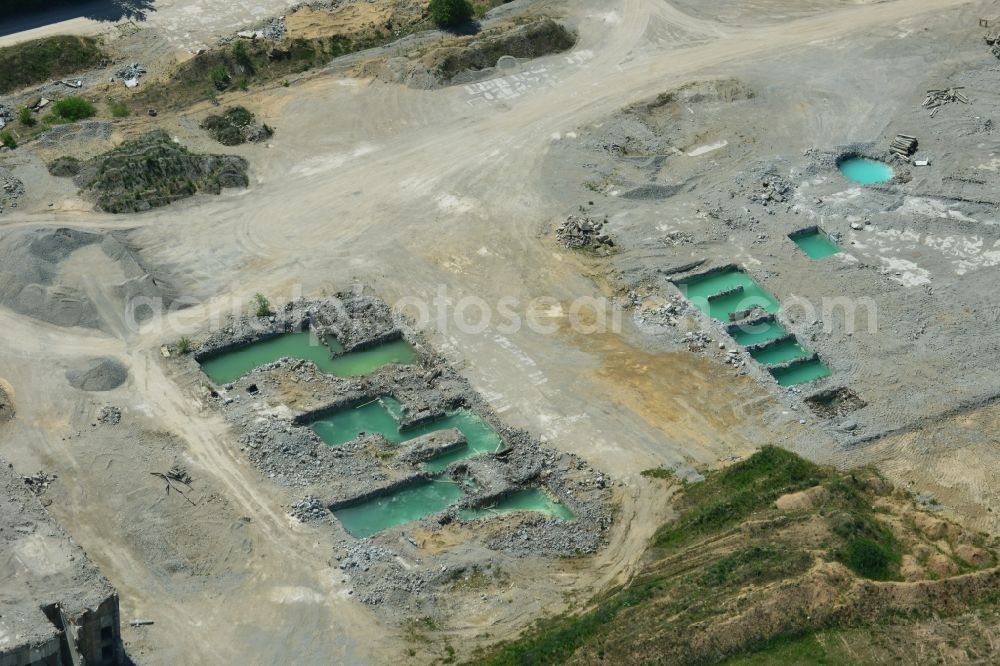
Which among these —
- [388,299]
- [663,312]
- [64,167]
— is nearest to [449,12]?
[64,167]

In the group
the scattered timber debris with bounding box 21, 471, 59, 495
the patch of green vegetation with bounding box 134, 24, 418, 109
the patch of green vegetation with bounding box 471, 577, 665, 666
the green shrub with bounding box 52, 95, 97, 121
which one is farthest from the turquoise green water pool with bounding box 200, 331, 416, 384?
the green shrub with bounding box 52, 95, 97, 121

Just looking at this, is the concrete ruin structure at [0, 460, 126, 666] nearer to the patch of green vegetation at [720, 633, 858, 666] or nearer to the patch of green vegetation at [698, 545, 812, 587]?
the patch of green vegetation at [698, 545, 812, 587]

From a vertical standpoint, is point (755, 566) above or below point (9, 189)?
below

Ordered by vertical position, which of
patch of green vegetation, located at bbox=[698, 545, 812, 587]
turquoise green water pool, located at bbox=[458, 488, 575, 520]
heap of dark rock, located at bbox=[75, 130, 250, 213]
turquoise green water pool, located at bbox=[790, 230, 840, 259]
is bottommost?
turquoise green water pool, located at bbox=[458, 488, 575, 520]

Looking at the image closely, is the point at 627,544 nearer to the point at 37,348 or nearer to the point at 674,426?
the point at 674,426

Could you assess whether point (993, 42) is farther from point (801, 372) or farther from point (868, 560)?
point (868, 560)

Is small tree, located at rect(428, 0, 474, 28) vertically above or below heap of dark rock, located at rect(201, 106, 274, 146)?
above
